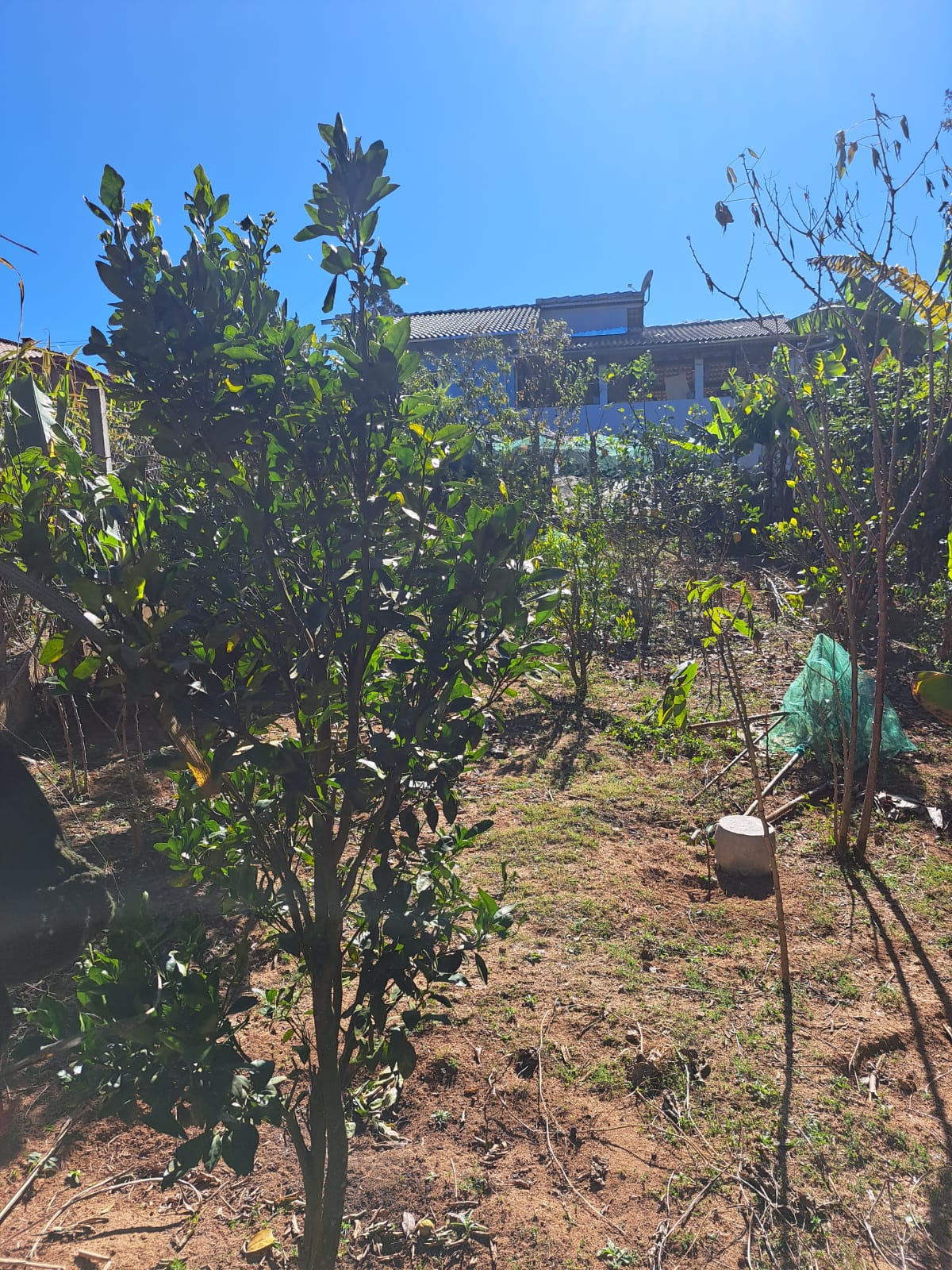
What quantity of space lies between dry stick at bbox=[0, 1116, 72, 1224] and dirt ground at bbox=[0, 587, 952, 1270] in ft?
0.03

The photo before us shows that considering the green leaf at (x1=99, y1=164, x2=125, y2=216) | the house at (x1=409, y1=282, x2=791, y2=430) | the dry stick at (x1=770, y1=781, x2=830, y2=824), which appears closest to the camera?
the green leaf at (x1=99, y1=164, x2=125, y2=216)

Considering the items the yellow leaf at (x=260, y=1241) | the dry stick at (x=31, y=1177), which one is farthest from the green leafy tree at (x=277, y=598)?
the dry stick at (x=31, y=1177)

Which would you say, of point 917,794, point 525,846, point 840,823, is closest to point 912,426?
point 917,794

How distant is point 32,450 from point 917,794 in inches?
181

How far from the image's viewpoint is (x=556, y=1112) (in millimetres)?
2457

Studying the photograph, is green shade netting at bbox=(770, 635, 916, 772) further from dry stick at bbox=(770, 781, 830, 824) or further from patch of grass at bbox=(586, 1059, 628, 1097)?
patch of grass at bbox=(586, 1059, 628, 1097)

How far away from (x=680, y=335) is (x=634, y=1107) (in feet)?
82.5

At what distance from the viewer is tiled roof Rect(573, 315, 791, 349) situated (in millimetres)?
23109

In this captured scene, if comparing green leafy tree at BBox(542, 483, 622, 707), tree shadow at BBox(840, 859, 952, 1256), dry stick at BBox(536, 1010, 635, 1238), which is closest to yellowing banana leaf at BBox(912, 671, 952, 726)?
tree shadow at BBox(840, 859, 952, 1256)

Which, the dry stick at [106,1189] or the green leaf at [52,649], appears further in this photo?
the dry stick at [106,1189]

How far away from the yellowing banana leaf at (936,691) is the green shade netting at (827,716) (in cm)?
260

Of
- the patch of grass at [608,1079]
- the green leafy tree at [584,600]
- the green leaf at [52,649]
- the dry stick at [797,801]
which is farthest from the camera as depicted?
the green leafy tree at [584,600]

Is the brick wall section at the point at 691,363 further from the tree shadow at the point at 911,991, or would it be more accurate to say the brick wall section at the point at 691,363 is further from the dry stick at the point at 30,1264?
the dry stick at the point at 30,1264

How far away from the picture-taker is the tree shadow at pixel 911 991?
2.08 metres
